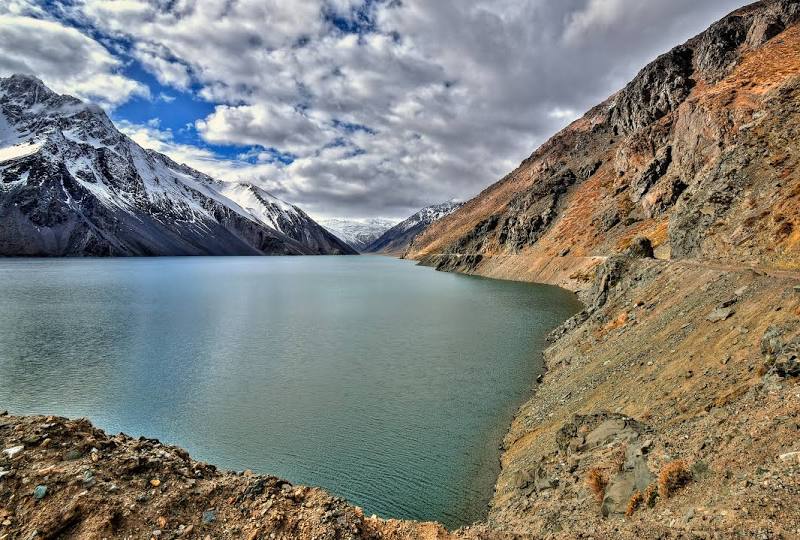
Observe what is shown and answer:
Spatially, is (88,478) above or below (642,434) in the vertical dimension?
below

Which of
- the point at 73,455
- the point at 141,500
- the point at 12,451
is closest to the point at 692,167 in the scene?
the point at 141,500

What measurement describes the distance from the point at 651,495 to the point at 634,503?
503 mm

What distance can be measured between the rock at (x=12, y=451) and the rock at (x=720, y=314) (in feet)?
86.1

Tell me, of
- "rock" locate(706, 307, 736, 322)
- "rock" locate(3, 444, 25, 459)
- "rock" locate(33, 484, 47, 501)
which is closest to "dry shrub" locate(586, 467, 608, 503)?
"rock" locate(706, 307, 736, 322)

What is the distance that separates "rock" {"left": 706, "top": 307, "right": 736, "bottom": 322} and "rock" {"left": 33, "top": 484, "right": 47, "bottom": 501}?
83.2ft

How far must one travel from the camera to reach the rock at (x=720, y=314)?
20141mm

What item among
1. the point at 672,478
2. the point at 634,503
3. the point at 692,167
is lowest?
the point at 634,503

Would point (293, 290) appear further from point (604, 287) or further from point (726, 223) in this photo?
point (726, 223)

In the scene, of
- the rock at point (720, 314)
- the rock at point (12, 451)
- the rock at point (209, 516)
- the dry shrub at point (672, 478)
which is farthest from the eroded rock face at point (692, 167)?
the rock at point (12, 451)

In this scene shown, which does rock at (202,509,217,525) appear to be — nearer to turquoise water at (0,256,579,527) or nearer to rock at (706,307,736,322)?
turquoise water at (0,256,579,527)

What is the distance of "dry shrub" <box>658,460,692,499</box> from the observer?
1040 cm

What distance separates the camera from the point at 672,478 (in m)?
10.5

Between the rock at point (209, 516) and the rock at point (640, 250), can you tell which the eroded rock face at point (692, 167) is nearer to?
the rock at point (640, 250)

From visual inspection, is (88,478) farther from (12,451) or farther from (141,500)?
(12,451)
